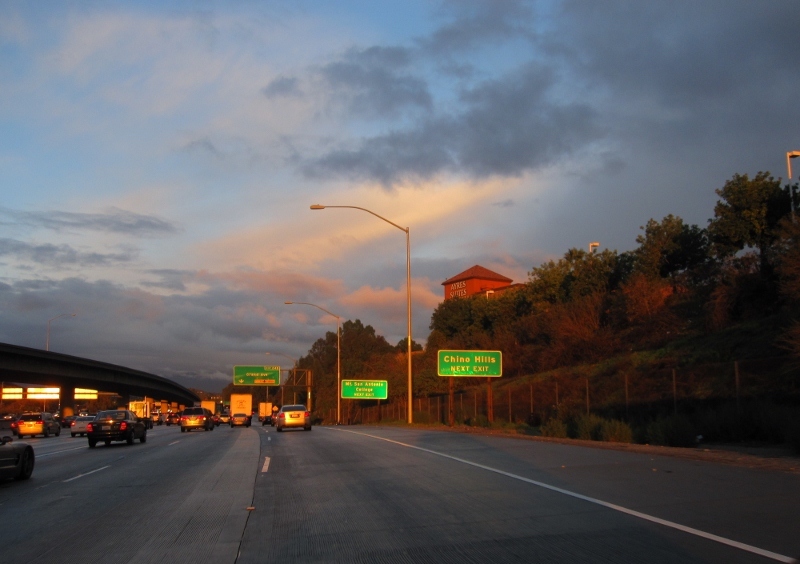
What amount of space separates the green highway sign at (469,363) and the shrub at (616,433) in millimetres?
18996

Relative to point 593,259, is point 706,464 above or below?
below

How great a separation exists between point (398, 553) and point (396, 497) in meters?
4.10

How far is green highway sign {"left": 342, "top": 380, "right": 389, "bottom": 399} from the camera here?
65250 mm

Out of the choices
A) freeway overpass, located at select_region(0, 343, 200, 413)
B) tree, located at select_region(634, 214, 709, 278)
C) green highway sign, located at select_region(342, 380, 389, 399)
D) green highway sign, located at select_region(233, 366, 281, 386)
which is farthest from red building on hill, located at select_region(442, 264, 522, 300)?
tree, located at select_region(634, 214, 709, 278)

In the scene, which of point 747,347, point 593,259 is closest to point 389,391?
point 593,259

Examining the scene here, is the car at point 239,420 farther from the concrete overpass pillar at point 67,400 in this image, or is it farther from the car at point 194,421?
the concrete overpass pillar at point 67,400

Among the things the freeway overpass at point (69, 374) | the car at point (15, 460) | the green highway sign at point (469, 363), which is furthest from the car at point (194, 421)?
the car at point (15, 460)

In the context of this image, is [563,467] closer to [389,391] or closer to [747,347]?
[747,347]

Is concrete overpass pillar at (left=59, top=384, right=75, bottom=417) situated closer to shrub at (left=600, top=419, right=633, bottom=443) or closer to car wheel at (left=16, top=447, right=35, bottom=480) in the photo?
car wheel at (left=16, top=447, right=35, bottom=480)

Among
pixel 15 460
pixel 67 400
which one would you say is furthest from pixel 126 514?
pixel 67 400

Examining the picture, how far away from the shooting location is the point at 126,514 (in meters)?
11.9

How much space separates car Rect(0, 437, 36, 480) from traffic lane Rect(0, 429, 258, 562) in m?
0.45

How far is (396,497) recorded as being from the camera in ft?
40.9

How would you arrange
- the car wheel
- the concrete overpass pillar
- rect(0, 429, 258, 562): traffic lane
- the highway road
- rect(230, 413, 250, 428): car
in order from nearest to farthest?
→ the highway road, rect(0, 429, 258, 562): traffic lane, the car wheel, rect(230, 413, 250, 428): car, the concrete overpass pillar
